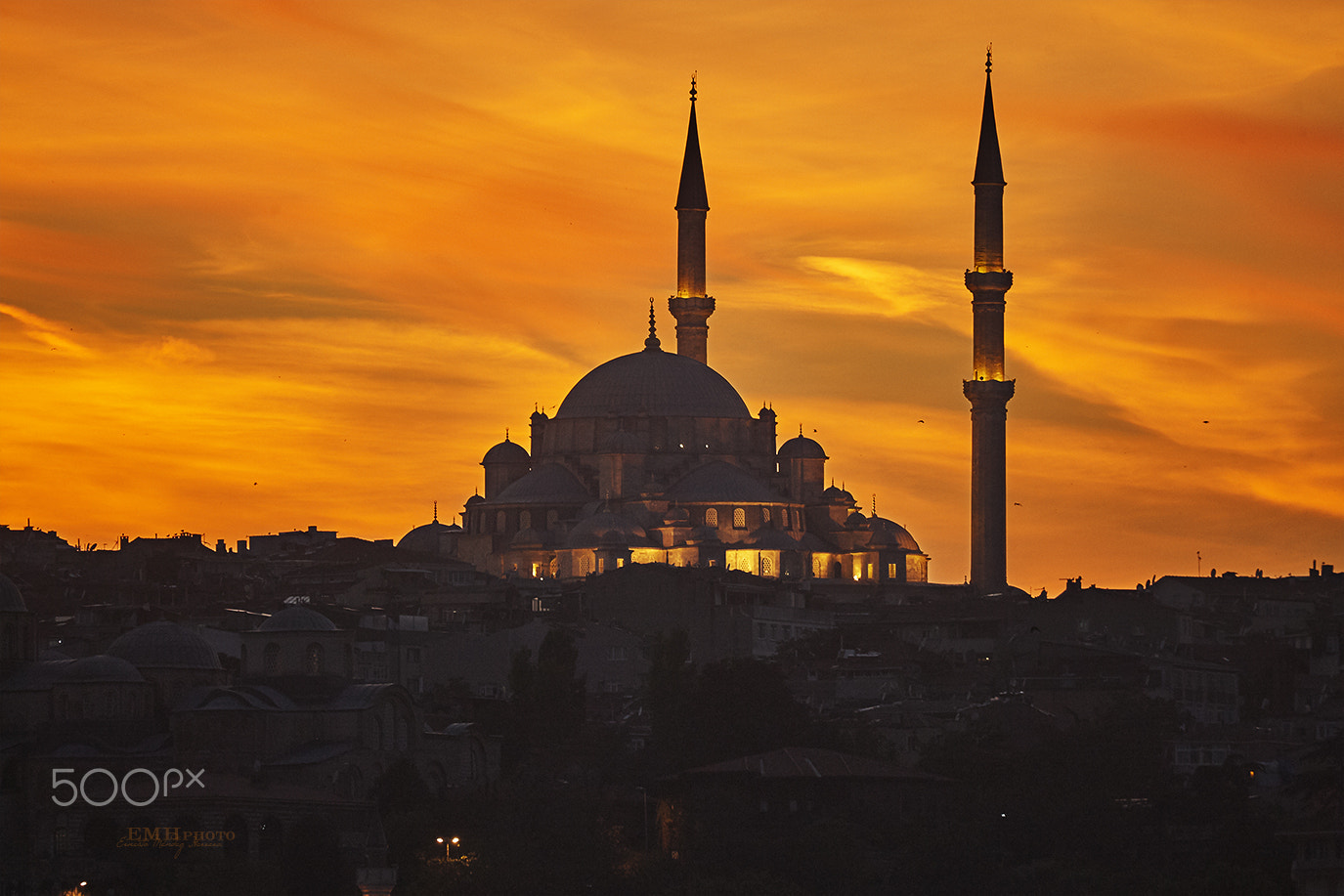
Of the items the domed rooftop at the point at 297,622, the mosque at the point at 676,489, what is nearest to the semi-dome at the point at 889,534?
the mosque at the point at 676,489

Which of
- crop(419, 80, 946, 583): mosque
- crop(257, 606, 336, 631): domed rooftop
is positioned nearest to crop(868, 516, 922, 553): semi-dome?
crop(419, 80, 946, 583): mosque

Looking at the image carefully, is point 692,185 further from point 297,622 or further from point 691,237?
point 297,622

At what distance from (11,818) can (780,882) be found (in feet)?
37.5

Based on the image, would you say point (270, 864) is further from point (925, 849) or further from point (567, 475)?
point (567, 475)

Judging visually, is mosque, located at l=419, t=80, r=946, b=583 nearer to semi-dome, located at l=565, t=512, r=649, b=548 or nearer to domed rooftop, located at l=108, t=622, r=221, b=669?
semi-dome, located at l=565, t=512, r=649, b=548

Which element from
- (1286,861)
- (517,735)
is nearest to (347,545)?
(517,735)

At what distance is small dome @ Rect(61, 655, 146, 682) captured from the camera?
188 ft

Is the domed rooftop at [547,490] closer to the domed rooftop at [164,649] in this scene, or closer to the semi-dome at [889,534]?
the semi-dome at [889,534]

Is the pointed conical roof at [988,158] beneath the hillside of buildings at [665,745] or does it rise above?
above

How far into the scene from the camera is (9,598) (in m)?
59.8

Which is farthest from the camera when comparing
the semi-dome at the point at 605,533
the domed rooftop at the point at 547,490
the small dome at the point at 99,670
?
the domed rooftop at the point at 547,490

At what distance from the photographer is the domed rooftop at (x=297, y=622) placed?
61.2 m

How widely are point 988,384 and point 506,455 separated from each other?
17509mm

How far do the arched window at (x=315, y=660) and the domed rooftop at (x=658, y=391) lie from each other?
107 feet
